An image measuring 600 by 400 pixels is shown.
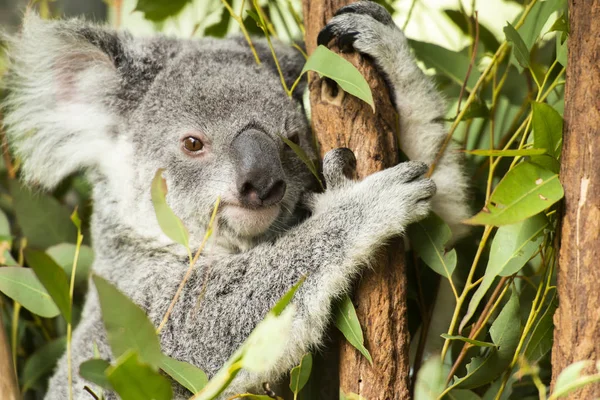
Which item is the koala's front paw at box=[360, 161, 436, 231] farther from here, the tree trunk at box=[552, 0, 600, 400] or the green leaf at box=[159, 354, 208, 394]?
the green leaf at box=[159, 354, 208, 394]

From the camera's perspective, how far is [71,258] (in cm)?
227

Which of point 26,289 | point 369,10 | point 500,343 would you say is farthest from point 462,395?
point 26,289

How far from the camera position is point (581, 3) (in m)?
1.30

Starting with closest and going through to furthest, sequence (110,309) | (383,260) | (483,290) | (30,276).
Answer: (110,309) < (483,290) < (383,260) < (30,276)

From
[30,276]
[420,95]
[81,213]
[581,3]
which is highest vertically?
[581,3]

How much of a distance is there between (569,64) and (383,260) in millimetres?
646

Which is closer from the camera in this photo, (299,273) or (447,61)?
(299,273)

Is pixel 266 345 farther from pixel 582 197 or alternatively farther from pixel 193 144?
pixel 193 144

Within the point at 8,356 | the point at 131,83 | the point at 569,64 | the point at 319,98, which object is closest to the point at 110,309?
the point at 8,356

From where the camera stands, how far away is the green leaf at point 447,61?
2018mm

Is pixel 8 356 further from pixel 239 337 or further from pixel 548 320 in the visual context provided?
pixel 548 320

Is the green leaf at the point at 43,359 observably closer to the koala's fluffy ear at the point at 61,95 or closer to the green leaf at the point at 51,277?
the koala's fluffy ear at the point at 61,95

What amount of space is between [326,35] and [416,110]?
1.41 feet

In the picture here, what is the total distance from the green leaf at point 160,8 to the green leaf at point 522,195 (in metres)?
1.45
